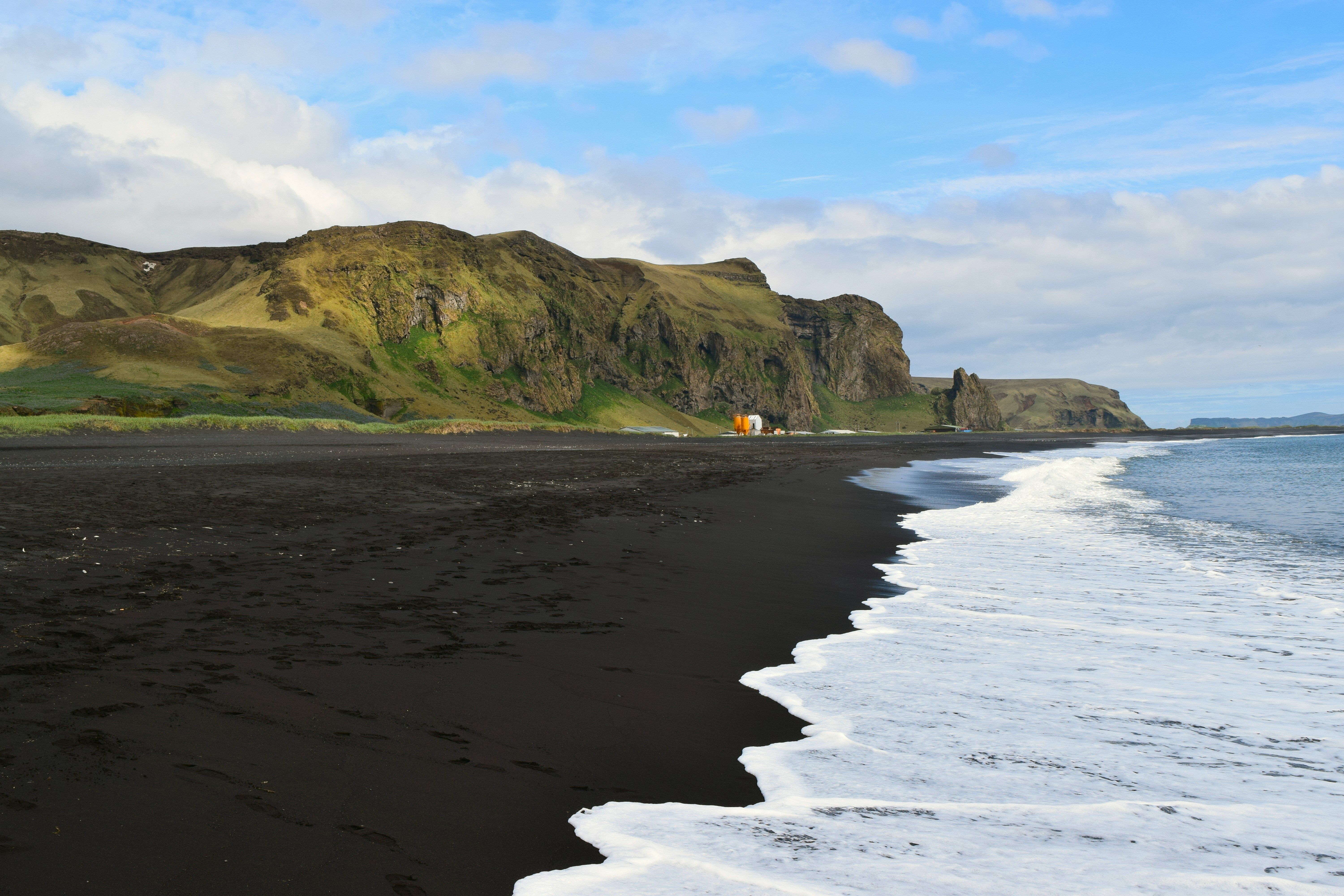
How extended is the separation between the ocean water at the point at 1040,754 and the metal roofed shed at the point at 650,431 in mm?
122981

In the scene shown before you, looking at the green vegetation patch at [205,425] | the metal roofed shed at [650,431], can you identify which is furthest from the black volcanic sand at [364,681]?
the metal roofed shed at [650,431]

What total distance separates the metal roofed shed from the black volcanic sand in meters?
121

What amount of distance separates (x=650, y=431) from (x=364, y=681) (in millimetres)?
144234

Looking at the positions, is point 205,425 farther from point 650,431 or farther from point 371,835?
point 650,431

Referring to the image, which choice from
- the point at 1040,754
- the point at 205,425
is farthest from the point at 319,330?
the point at 1040,754

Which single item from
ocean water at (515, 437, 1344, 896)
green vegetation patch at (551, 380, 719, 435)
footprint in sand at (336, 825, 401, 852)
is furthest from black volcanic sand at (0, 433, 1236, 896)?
green vegetation patch at (551, 380, 719, 435)

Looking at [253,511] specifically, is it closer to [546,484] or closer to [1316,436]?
[546,484]

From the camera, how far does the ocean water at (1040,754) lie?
12.1ft

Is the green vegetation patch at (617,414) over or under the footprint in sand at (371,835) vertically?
over

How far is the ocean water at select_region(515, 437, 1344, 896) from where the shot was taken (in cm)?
369

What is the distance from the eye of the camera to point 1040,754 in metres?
5.18

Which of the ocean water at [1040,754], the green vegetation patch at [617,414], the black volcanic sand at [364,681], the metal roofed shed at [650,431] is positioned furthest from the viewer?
the green vegetation patch at [617,414]

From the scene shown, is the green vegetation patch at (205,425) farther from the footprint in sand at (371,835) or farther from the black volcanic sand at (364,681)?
the footprint in sand at (371,835)

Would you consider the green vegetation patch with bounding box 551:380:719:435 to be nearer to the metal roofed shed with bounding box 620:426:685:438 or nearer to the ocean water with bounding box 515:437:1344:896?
the metal roofed shed with bounding box 620:426:685:438
